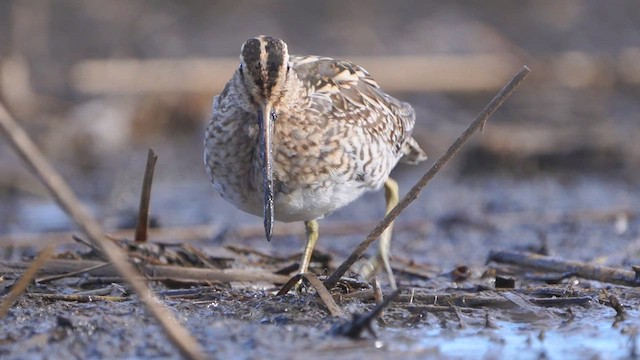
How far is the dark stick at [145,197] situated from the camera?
5.70m

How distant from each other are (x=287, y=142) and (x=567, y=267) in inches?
61.1

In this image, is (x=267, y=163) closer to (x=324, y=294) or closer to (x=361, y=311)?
(x=324, y=294)

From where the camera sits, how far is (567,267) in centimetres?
595

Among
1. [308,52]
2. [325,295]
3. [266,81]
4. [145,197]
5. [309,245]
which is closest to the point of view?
[325,295]

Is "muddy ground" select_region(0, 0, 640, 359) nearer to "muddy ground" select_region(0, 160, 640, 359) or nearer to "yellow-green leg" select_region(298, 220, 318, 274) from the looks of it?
"muddy ground" select_region(0, 160, 640, 359)

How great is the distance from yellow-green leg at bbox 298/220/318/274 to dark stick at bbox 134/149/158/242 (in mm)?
821

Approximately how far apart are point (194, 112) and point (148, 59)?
135 centimetres

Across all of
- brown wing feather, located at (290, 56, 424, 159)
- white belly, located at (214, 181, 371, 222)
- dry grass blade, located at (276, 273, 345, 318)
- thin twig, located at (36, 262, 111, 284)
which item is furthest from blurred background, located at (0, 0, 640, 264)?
dry grass blade, located at (276, 273, 345, 318)

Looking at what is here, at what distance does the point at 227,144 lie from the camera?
565cm

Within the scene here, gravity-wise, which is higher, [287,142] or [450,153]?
[450,153]

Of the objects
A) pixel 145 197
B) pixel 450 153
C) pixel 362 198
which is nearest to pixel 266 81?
pixel 145 197

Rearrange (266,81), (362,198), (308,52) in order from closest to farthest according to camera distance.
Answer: (266,81) → (362,198) → (308,52)

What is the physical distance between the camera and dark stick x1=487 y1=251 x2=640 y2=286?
18.7 feet

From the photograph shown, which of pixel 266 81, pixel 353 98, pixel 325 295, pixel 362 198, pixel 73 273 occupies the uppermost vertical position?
pixel 266 81
